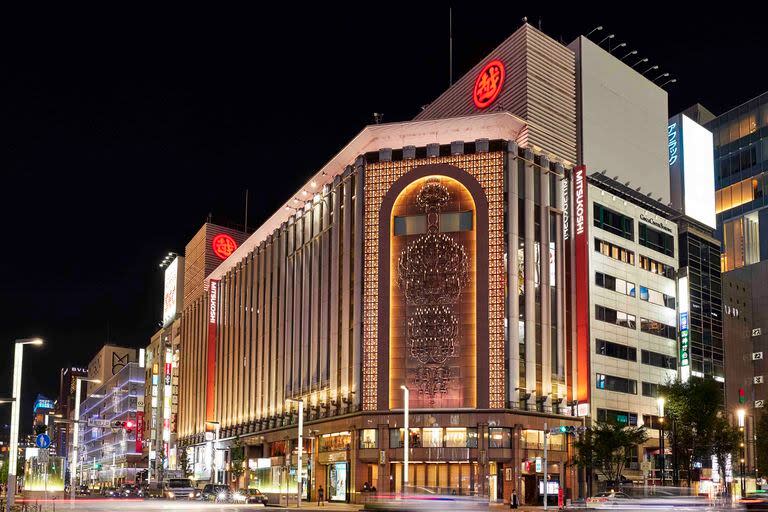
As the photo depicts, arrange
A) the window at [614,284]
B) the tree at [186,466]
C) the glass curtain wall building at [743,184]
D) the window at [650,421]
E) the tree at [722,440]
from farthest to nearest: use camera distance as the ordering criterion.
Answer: the glass curtain wall building at [743,184], the tree at [186,466], the window at [650,421], the window at [614,284], the tree at [722,440]

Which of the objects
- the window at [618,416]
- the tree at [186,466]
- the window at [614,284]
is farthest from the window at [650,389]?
the tree at [186,466]

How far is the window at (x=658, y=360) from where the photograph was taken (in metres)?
89.6

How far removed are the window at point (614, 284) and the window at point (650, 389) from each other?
8.88 m

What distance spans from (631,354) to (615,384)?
3.84 metres

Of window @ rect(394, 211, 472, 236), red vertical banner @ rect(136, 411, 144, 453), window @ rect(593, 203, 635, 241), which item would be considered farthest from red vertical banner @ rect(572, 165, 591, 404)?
red vertical banner @ rect(136, 411, 144, 453)

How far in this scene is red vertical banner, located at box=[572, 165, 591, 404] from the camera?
263 feet

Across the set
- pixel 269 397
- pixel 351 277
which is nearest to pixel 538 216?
pixel 351 277

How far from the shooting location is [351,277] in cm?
8294

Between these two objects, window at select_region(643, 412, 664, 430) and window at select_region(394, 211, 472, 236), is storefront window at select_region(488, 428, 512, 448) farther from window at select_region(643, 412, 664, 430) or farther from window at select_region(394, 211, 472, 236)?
window at select_region(643, 412, 664, 430)

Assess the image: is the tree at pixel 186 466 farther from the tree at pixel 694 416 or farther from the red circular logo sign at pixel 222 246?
the tree at pixel 694 416

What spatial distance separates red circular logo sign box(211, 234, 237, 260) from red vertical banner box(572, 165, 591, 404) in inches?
2806

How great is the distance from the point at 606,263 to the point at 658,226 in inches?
453

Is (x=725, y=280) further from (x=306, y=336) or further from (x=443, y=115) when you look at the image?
(x=306, y=336)

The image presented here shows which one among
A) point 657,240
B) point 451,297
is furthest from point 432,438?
point 657,240
